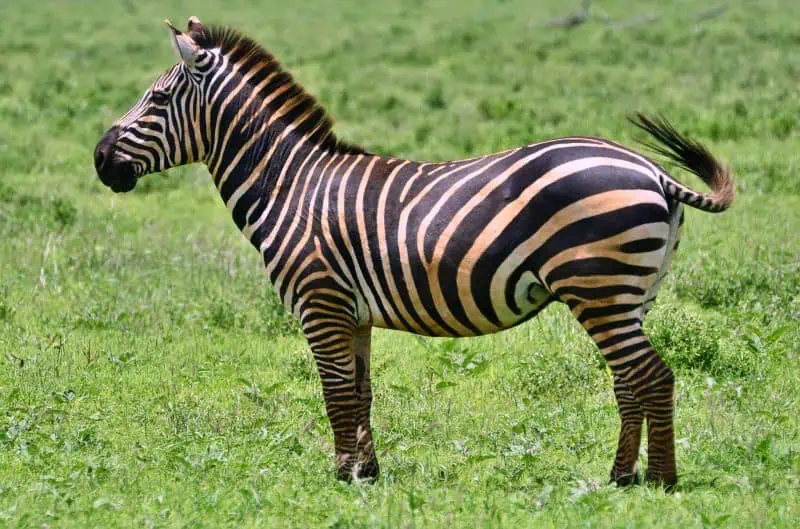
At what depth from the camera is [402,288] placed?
642 centimetres

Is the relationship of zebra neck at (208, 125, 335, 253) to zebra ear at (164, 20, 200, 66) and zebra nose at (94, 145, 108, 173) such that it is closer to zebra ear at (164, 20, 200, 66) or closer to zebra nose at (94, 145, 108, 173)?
zebra ear at (164, 20, 200, 66)

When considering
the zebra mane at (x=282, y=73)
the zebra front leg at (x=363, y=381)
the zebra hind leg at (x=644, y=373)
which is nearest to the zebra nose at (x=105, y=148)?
the zebra mane at (x=282, y=73)

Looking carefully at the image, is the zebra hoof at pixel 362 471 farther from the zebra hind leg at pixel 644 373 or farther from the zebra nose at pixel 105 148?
the zebra nose at pixel 105 148

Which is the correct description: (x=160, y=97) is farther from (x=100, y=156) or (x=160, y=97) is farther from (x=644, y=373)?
(x=644, y=373)

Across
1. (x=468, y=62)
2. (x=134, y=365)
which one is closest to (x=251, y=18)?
(x=468, y=62)

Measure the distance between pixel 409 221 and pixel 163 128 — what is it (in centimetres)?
169

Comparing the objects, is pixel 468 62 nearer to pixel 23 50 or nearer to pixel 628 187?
pixel 23 50

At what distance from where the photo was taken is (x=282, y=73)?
23.3 ft

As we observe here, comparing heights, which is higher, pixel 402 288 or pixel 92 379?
pixel 402 288

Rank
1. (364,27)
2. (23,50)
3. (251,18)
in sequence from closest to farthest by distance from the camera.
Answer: (23,50), (364,27), (251,18)

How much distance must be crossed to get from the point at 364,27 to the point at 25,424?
20844mm

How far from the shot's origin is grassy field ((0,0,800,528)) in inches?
235

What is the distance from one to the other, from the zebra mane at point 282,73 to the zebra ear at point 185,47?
160mm

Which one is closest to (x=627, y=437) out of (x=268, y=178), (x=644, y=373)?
(x=644, y=373)
